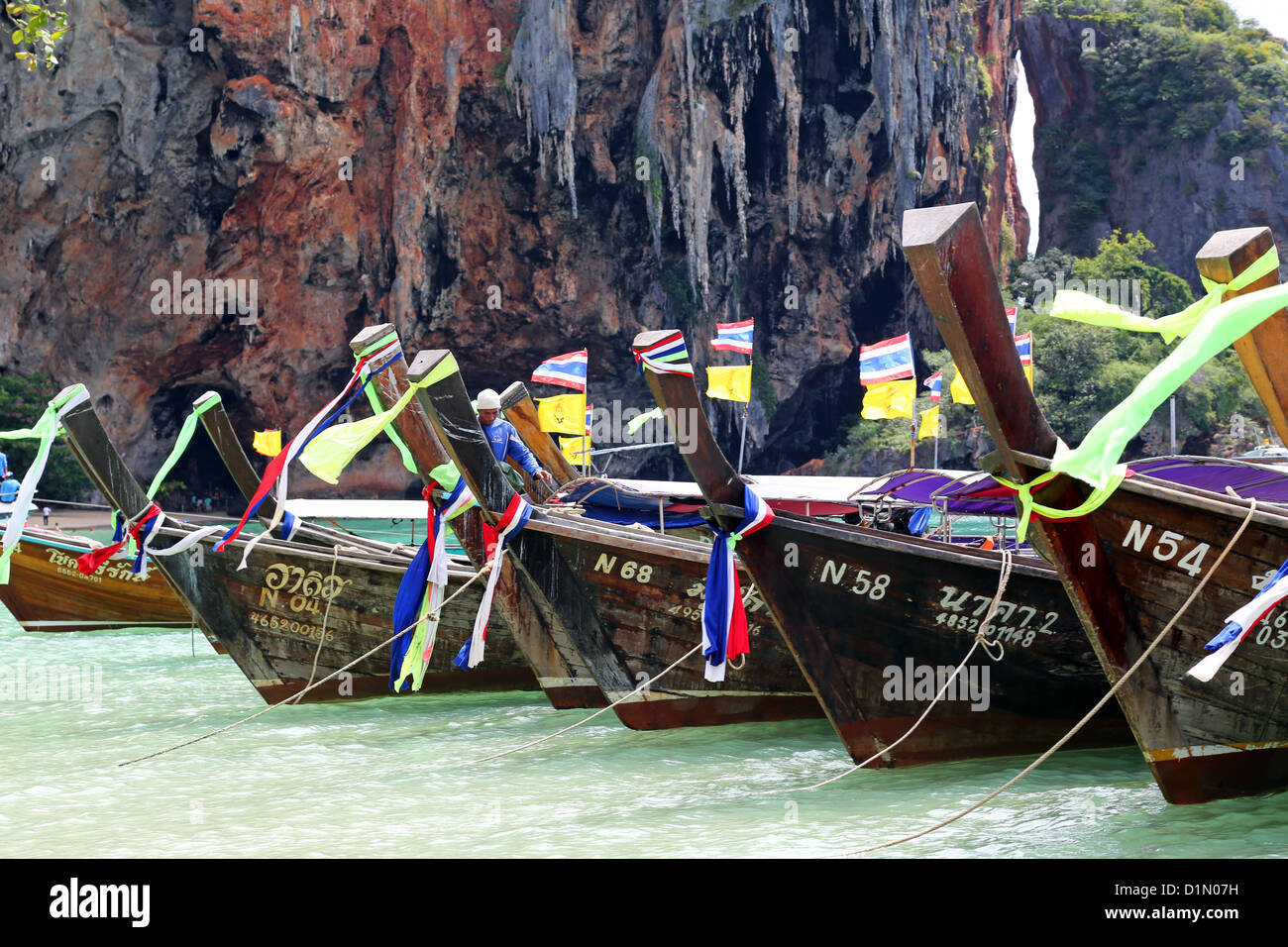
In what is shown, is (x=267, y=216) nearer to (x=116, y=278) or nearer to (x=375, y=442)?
(x=116, y=278)

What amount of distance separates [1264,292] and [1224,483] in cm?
410

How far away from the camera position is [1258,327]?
16.3 ft

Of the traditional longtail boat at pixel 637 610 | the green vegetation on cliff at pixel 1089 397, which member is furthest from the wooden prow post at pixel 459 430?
the green vegetation on cliff at pixel 1089 397

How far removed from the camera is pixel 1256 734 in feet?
17.1

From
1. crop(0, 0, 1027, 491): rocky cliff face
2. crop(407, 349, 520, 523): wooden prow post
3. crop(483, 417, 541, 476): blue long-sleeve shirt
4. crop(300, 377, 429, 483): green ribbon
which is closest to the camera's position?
crop(300, 377, 429, 483): green ribbon

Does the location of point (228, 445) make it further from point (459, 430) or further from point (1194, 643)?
point (1194, 643)

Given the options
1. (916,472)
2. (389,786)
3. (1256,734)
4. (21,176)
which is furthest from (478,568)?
(21,176)

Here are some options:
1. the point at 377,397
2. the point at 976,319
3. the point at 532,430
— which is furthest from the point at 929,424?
the point at 976,319

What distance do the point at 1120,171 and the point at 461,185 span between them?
2852cm

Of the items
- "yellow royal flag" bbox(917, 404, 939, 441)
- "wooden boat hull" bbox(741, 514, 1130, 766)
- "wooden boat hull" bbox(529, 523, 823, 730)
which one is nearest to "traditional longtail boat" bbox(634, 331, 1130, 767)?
"wooden boat hull" bbox(741, 514, 1130, 766)

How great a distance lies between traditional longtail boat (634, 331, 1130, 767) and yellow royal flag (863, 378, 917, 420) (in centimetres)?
863

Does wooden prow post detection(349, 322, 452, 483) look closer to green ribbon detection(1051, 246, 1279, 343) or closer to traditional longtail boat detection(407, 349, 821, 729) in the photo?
traditional longtail boat detection(407, 349, 821, 729)

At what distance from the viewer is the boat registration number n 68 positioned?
484 centimetres

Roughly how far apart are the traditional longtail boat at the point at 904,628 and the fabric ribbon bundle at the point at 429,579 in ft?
5.94
